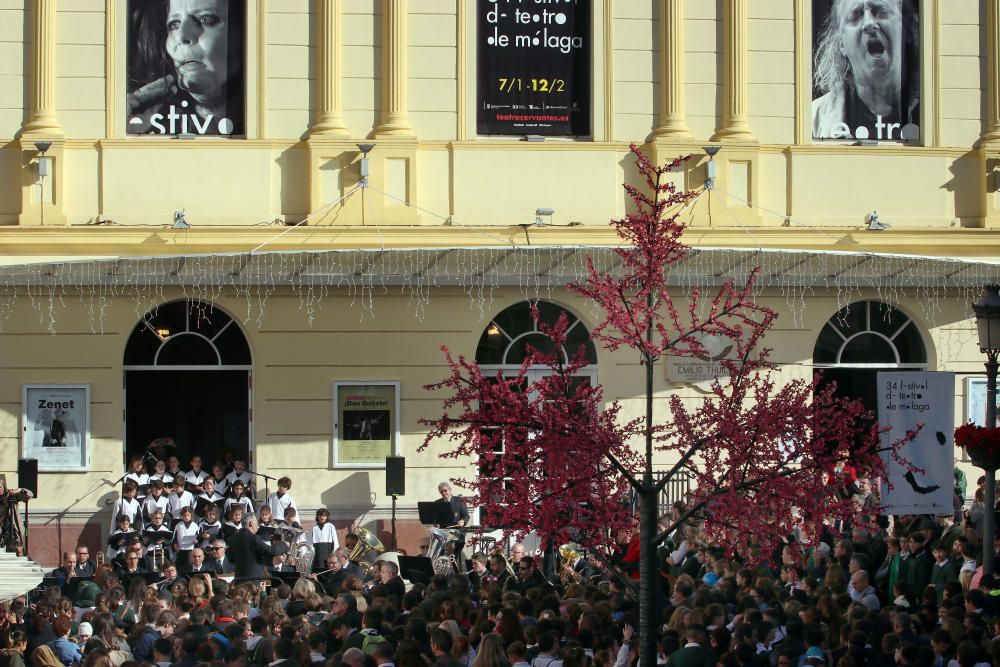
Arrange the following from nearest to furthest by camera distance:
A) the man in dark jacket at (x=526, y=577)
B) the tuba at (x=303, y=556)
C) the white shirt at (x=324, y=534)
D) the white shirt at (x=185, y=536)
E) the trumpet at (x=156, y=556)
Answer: the man in dark jacket at (x=526, y=577)
the trumpet at (x=156, y=556)
the tuba at (x=303, y=556)
the white shirt at (x=185, y=536)
the white shirt at (x=324, y=534)

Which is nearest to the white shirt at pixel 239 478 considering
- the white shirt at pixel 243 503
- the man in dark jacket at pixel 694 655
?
the white shirt at pixel 243 503

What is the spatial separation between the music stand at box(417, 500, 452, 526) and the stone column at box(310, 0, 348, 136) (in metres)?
6.10

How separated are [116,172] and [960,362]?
14.0 metres

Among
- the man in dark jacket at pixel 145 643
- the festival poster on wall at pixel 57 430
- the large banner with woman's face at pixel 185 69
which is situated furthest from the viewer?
the large banner with woman's face at pixel 185 69

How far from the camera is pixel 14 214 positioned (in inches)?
989

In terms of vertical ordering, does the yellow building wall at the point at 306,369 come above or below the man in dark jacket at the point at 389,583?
above

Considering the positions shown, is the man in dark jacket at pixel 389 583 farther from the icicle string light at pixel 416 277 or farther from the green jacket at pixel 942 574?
the icicle string light at pixel 416 277

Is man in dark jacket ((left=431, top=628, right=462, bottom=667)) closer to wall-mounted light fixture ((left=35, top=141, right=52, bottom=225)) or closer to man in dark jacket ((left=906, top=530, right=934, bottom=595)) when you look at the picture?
man in dark jacket ((left=906, top=530, right=934, bottom=595))

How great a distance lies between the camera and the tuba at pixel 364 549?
836 inches

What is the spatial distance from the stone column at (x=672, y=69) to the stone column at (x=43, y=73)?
9583 mm

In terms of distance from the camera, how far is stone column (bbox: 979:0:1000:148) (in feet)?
87.5

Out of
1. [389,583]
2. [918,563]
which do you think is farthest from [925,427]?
[389,583]

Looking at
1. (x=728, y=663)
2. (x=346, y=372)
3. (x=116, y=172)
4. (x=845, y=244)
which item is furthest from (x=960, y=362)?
(x=728, y=663)

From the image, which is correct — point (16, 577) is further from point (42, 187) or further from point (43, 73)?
point (43, 73)
